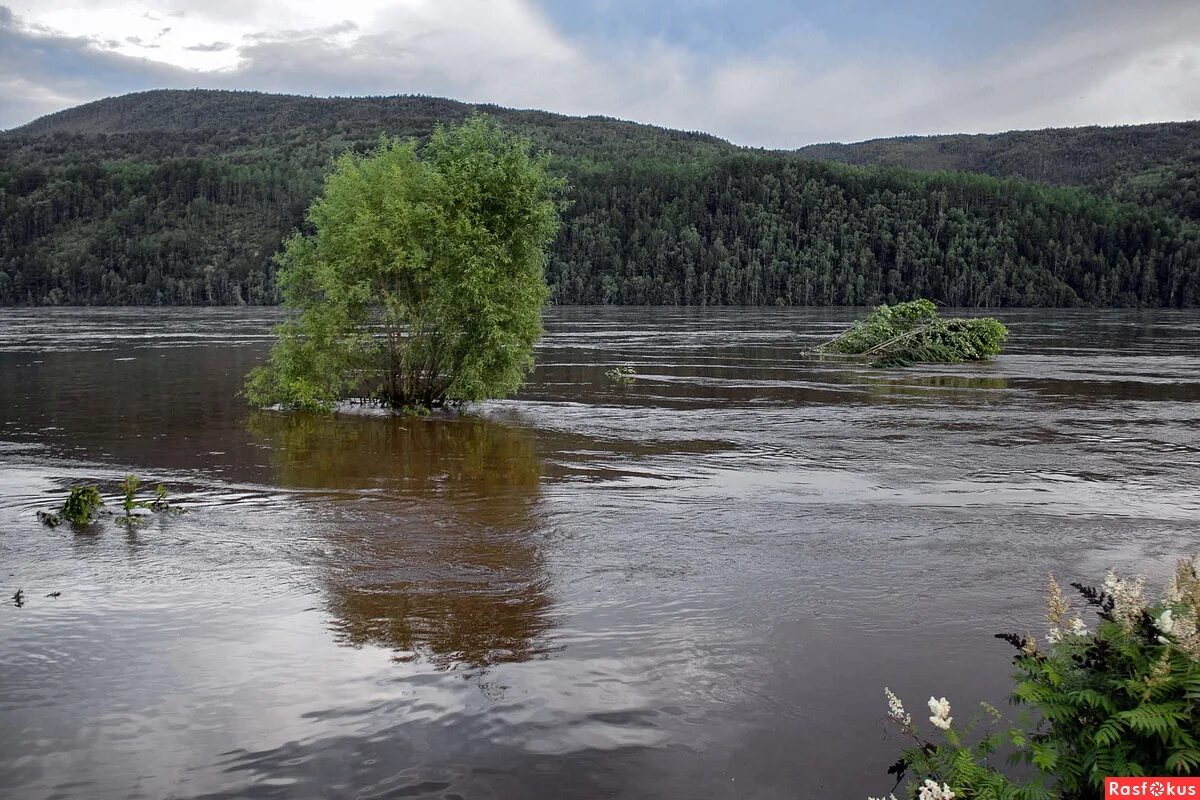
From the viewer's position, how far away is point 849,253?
6649 inches

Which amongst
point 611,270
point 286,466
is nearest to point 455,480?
point 286,466

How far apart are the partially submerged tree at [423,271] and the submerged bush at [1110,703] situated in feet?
63.8

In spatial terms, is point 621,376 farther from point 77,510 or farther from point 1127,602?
point 1127,602

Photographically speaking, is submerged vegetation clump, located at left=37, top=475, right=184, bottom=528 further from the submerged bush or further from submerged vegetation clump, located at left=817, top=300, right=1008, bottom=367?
submerged vegetation clump, located at left=817, top=300, right=1008, bottom=367

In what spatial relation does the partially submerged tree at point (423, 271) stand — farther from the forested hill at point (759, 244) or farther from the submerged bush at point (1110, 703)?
the forested hill at point (759, 244)

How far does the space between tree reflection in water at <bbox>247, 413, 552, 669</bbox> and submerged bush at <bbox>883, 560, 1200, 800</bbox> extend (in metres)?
4.33

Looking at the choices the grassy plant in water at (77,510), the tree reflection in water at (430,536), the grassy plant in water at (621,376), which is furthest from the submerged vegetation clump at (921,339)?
the grassy plant in water at (77,510)

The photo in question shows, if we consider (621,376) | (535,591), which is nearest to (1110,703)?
(535,591)

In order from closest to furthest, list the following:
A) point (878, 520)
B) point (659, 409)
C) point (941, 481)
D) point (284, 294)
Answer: point (878, 520)
point (941, 481)
point (284, 294)
point (659, 409)

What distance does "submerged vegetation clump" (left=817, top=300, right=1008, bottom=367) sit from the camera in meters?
41.9

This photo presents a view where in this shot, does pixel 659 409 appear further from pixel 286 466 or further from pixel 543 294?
pixel 286 466

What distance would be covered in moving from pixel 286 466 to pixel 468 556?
7114mm

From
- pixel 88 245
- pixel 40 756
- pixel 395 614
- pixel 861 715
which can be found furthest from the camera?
pixel 88 245

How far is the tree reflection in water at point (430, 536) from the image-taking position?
8.92 meters
